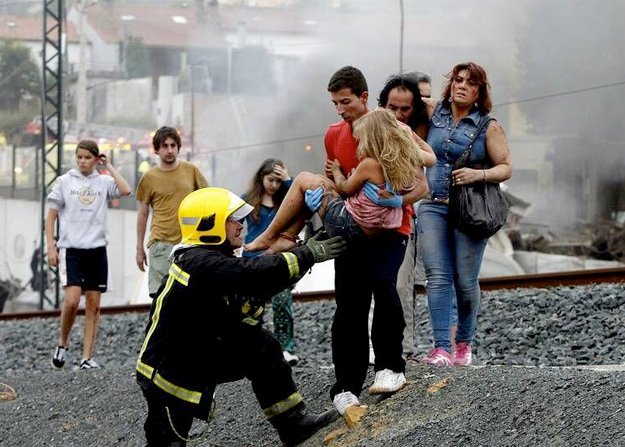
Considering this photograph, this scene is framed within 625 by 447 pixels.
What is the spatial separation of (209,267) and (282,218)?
2.15ft

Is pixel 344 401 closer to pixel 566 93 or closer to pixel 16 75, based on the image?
pixel 566 93

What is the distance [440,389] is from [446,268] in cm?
104

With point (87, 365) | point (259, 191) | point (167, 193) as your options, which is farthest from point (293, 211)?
point (87, 365)

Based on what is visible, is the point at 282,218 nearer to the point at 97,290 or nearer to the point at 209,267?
the point at 209,267

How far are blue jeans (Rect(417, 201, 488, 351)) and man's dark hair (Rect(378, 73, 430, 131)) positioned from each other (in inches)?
21.2

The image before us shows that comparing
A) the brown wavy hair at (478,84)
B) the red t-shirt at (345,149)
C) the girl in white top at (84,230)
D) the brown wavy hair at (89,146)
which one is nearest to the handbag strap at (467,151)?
the brown wavy hair at (478,84)

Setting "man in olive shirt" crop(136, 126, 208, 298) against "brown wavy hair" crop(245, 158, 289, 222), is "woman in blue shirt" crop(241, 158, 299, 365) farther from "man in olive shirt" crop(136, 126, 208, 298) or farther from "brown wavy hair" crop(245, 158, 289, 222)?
"man in olive shirt" crop(136, 126, 208, 298)

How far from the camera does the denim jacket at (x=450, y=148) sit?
7.35 m

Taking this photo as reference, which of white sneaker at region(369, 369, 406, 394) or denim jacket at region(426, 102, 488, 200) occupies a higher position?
denim jacket at region(426, 102, 488, 200)

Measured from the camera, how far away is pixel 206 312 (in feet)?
20.5

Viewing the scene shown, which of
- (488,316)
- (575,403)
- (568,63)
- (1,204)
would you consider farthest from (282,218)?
(1,204)

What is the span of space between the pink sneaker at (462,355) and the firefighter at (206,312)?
148cm

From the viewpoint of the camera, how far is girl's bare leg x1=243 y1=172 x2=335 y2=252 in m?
6.57

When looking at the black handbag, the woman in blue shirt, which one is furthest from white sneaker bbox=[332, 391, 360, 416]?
the woman in blue shirt
